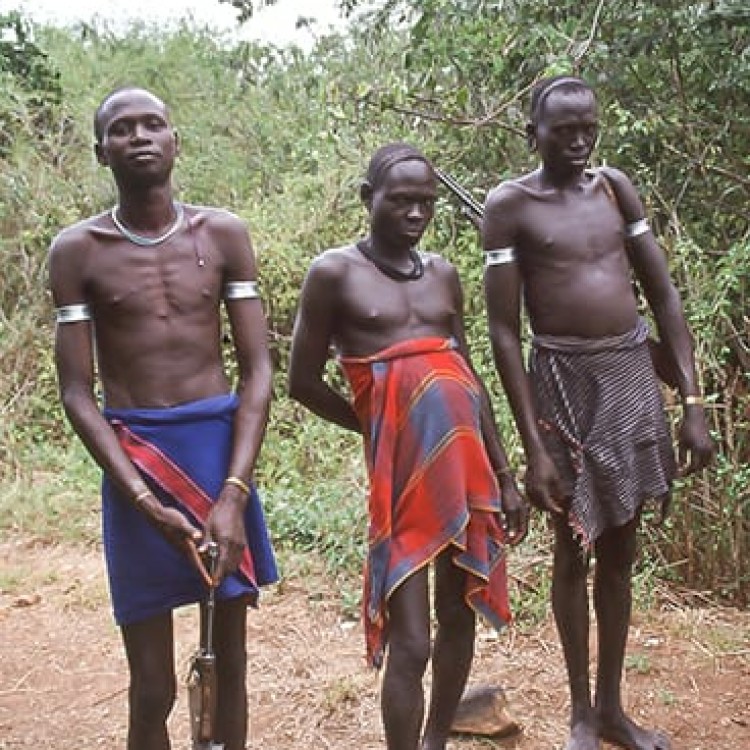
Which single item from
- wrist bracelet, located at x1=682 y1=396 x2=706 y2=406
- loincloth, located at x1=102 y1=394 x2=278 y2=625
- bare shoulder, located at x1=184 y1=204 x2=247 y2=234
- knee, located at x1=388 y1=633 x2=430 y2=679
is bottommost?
knee, located at x1=388 y1=633 x2=430 y2=679

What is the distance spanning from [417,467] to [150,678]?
2.46 ft

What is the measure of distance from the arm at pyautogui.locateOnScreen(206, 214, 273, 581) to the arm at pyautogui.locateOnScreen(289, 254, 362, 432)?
13 centimetres

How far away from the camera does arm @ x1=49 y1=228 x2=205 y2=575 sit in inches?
96.6

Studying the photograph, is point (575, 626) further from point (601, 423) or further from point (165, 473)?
point (165, 473)

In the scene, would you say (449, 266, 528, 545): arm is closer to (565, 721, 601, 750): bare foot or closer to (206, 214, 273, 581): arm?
(206, 214, 273, 581): arm

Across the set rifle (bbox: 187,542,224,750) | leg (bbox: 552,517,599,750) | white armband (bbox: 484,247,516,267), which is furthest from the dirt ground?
white armband (bbox: 484,247,516,267)

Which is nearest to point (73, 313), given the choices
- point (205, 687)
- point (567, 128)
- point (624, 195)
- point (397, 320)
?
point (397, 320)

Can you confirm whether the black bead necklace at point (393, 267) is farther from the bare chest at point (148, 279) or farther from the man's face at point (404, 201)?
the bare chest at point (148, 279)

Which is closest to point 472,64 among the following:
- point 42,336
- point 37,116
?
point 42,336

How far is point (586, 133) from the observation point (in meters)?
2.91

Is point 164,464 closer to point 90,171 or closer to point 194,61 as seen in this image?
point 90,171

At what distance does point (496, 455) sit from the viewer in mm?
2877

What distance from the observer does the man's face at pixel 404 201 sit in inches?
106

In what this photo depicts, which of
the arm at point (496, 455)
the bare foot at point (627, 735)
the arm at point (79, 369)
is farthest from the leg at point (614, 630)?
the arm at point (79, 369)
